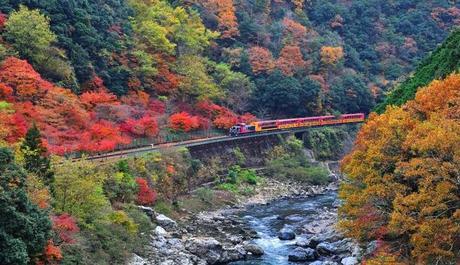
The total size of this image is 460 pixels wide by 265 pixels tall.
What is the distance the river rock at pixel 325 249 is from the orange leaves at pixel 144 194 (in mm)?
12312

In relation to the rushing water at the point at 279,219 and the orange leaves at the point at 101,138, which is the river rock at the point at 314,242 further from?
the orange leaves at the point at 101,138

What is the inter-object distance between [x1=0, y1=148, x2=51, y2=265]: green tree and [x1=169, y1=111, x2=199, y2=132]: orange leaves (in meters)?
27.9

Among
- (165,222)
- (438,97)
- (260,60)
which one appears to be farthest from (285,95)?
(438,97)

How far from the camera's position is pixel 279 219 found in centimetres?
4166

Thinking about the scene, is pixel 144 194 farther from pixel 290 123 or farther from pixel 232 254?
pixel 290 123

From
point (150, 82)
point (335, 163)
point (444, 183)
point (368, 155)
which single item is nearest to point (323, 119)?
point (335, 163)

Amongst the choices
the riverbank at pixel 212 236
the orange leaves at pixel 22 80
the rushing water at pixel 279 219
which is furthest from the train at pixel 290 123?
the orange leaves at pixel 22 80

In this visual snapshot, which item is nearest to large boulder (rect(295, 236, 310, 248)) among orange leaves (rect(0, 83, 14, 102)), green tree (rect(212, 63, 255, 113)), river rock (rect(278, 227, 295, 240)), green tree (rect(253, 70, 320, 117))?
river rock (rect(278, 227, 295, 240))

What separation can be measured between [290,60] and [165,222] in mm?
39127

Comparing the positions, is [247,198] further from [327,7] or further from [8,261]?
[327,7]

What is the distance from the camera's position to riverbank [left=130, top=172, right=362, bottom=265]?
3080 cm

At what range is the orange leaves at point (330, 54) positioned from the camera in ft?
240

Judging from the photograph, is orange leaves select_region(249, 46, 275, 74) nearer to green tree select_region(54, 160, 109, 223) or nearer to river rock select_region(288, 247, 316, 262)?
river rock select_region(288, 247, 316, 262)

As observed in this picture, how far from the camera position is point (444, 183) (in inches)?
780
